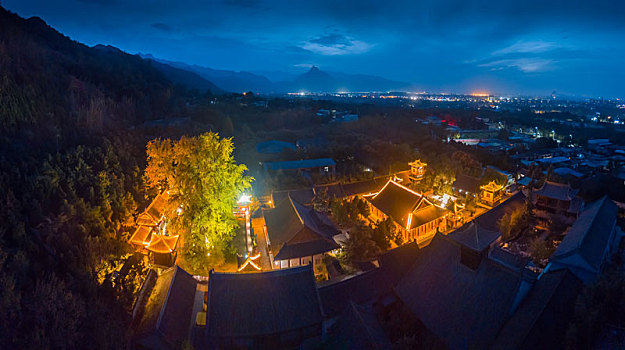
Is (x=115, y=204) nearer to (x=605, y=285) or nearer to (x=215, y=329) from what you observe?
(x=215, y=329)

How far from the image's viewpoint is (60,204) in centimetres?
1669

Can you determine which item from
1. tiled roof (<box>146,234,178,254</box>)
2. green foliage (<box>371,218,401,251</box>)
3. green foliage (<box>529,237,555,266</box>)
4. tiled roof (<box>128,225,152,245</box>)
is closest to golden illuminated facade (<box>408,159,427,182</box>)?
green foliage (<box>371,218,401,251</box>)

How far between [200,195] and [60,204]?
→ 8180 mm

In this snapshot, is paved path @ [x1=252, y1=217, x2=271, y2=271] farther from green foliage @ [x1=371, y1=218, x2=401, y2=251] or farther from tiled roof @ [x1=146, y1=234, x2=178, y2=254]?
green foliage @ [x1=371, y1=218, x2=401, y2=251]

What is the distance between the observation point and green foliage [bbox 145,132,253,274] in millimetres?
16109

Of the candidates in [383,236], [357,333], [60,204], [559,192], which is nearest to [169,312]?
[357,333]

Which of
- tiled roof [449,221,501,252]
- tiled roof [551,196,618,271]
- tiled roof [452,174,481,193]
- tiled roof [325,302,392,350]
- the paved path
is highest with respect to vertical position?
tiled roof [449,221,501,252]

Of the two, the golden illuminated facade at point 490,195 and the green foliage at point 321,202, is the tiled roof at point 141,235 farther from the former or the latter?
the golden illuminated facade at point 490,195

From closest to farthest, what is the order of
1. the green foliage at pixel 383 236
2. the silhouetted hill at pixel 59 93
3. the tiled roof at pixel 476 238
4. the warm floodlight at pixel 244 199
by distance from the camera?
the tiled roof at pixel 476 238
the green foliage at pixel 383 236
the silhouetted hill at pixel 59 93
the warm floodlight at pixel 244 199

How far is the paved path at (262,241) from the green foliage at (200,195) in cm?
247

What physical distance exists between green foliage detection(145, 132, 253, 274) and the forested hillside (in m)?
3.29

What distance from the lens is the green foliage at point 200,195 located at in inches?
634

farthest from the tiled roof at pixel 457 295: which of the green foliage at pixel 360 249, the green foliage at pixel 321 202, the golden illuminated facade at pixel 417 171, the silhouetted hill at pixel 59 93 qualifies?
the silhouetted hill at pixel 59 93

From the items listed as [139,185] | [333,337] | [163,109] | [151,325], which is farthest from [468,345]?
[163,109]
